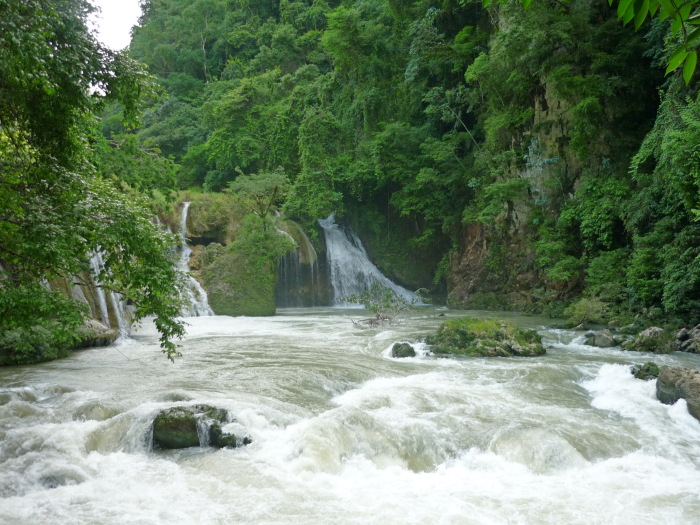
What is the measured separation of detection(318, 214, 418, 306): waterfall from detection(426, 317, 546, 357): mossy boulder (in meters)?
11.7

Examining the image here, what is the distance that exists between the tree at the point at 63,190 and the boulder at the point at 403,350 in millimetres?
5731

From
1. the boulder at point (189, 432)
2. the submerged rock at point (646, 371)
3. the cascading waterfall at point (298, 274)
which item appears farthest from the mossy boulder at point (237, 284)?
the submerged rock at point (646, 371)

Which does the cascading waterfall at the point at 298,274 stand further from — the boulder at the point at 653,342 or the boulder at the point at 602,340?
the boulder at the point at 653,342

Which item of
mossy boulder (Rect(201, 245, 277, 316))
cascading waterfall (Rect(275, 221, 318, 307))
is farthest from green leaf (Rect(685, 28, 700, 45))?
cascading waterfall (Rect(275, 221, 318, 307))

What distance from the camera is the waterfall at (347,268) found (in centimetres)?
2362

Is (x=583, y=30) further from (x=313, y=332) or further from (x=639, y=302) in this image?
(x=313, y=332)

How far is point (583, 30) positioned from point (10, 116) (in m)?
15.8

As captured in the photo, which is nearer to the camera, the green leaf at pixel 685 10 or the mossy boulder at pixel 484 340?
the green leaf at pixel 685 10

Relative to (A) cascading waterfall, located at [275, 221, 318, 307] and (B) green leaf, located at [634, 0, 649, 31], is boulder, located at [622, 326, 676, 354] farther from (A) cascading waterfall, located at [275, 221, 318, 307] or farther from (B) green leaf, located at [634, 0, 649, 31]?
(A) cascading waterfall, located at [275, 221, 318, 307]

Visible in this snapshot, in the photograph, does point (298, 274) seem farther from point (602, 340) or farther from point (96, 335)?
point (602, 340)

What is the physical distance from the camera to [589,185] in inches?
616

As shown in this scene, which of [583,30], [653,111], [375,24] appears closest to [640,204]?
[653,111]

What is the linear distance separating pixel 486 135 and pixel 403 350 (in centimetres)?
1166

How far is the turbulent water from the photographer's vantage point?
194 inches
